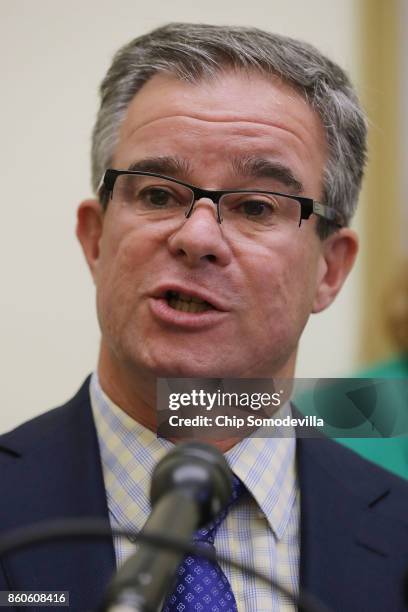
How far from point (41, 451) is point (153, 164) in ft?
1.74

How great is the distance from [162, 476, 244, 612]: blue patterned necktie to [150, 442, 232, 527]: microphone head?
0.49 meters

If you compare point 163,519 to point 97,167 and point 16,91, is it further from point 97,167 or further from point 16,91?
point 16,91

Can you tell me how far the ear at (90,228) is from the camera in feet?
5.41

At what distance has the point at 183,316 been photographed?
4.46 feet

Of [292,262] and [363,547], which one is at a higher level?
[292,262]

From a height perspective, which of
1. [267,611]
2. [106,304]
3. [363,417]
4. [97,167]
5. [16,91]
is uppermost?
[16,91]

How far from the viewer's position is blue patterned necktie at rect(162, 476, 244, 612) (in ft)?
Result: 4.06

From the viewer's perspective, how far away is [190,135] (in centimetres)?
143

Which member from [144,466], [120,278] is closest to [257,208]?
[120,278]

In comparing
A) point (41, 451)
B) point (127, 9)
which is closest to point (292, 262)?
point (41, 451)

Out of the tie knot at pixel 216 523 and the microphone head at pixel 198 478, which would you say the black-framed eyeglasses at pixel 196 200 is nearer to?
the tie knot at pixel 216 523

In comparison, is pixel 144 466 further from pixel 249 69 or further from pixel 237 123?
pixel 249 69

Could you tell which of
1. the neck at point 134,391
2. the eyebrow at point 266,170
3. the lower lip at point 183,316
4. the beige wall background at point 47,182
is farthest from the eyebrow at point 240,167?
the beige wall background at point 47,182

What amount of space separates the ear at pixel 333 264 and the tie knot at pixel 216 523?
42 cm
